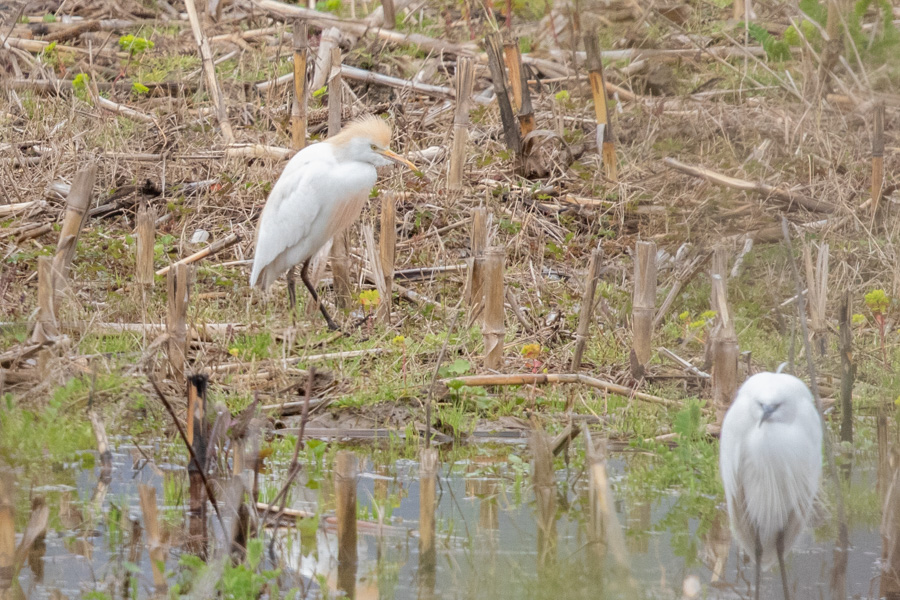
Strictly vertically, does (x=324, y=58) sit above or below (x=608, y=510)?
above

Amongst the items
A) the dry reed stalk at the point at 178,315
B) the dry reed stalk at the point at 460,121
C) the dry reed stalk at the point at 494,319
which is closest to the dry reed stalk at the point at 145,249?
the dry reed stalk at the point at 178,315

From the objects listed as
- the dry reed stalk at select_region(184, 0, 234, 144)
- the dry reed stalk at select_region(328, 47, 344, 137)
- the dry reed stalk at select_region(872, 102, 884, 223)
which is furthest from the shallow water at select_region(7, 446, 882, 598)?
the dry reed stalk at select_region(184, 0, 234, 144)

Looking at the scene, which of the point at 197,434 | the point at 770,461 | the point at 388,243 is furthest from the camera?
the point at 388,243

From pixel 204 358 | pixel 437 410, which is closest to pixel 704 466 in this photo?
pixel 437 410

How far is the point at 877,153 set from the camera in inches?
263

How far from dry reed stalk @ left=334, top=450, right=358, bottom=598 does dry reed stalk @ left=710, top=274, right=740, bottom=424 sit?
1681 millimetres

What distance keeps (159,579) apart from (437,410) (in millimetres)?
2282

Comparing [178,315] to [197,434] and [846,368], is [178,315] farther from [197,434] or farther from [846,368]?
→ [846,368]

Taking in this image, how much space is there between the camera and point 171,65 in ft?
30.7

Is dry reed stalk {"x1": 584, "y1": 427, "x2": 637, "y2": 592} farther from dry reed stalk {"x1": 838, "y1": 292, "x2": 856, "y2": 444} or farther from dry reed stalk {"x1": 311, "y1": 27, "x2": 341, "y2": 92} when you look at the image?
dry reed stalk {"x1": 311, "y1": 27, "x2": 341, "y2": 92}

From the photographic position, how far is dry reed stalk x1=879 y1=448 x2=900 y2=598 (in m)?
3.12

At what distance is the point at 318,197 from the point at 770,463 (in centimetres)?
369

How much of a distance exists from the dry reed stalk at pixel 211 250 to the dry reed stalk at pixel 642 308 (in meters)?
2.87

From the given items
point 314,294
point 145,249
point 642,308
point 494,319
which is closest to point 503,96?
point 314,294
